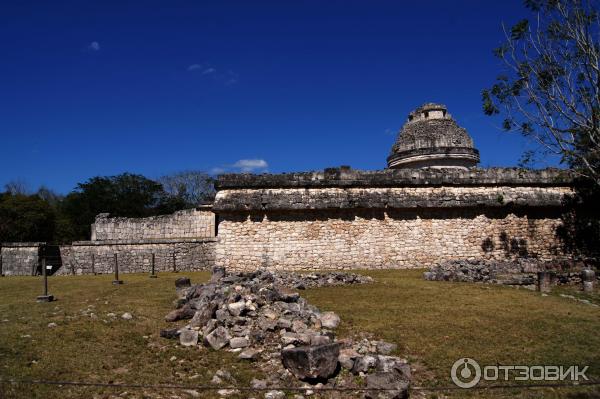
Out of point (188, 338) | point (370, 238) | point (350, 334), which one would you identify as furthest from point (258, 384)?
point (370, 238)

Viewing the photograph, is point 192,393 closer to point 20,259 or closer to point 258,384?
point 258,384

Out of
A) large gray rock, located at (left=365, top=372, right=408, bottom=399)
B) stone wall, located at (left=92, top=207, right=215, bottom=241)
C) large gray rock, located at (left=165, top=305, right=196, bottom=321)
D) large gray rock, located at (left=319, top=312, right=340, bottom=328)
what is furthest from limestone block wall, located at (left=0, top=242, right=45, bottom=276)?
large gray rock, located at (left=365, top=372, right=408, bottom=399)

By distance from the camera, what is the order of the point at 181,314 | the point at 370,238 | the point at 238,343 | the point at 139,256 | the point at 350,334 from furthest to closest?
the point at 139,256 < the point at 370,238 < the point at 181,314 < the point at 350,334 < the point at 238,343

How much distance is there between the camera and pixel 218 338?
20.7 feet

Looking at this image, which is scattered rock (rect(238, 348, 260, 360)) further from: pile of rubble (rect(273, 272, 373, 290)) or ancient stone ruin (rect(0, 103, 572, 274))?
ancient stone ruin (rect(0, 103, 572, 274))

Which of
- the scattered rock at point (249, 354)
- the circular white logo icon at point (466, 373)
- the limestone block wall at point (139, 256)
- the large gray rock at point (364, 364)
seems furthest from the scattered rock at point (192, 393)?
the limestone block wall at point (139, 256)

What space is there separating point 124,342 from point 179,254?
13130mm

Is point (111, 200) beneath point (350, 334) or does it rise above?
above

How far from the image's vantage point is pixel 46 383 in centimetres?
477

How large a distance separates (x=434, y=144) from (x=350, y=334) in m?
13.9

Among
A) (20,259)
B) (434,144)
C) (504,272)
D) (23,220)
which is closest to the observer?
(504,272)

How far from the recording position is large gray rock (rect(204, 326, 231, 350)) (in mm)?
6245

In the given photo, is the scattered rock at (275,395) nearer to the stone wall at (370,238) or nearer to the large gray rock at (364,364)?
the large gray rock at (364,364)
